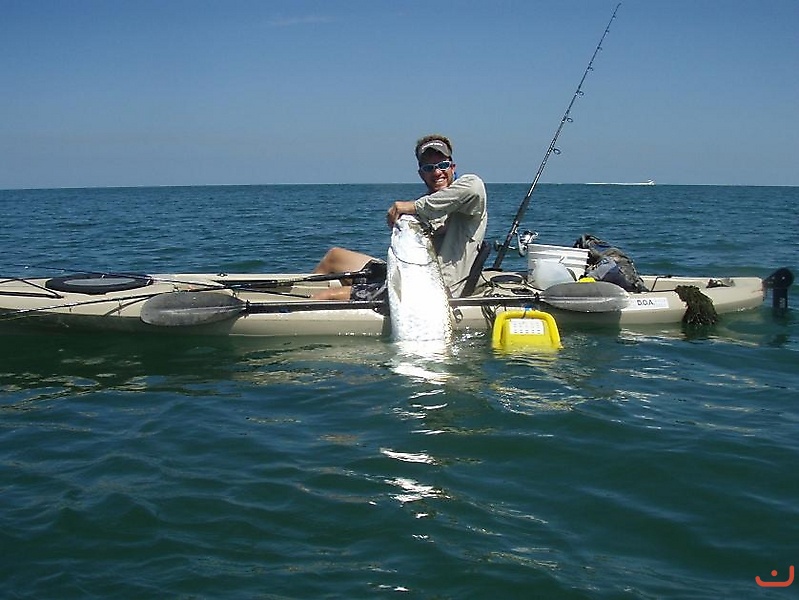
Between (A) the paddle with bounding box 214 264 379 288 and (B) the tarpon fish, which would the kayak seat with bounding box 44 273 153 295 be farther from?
(B) the tarpon fish

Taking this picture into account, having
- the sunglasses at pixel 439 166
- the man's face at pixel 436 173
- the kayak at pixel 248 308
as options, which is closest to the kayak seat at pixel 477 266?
the kayak at pixel 248 308

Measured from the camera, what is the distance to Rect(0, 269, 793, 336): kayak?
7.35 metres

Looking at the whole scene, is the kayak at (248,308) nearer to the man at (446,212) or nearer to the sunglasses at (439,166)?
the man at (446,212)

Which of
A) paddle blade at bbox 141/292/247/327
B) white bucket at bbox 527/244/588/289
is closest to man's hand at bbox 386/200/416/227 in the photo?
paddle blade at bbox 141/292/247/327

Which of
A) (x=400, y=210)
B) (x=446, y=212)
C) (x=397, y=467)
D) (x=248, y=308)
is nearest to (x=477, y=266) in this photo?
(x=446, y=212)

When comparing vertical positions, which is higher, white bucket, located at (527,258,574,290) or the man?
the man

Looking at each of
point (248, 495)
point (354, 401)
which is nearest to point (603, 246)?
point (354, 401)

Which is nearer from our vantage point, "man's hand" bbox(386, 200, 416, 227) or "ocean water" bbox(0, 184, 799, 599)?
"ocean water" bbox(0, 184, 799, 599)

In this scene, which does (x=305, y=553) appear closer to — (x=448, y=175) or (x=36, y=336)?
(x=448, y=175)

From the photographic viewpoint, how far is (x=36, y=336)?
25.1 ft

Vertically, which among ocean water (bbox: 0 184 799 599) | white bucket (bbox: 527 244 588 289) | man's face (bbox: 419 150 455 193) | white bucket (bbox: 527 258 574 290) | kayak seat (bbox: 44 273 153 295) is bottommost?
ocean water (bbox: 0 184 799 599)

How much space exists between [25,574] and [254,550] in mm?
991

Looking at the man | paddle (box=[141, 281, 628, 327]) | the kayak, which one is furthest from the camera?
the kayak

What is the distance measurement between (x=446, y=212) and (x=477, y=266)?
751 millimetres
